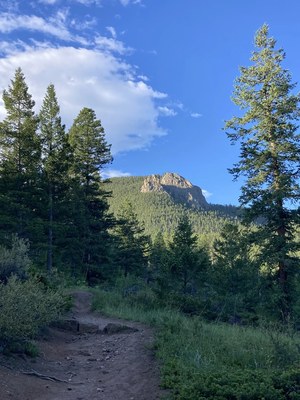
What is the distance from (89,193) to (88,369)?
2445 centimetres

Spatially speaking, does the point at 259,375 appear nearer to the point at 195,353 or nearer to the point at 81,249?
the point at 195,353

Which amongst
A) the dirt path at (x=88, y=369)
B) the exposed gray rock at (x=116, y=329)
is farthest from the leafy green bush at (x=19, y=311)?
the exposed gray rock at (x=116, y=329)

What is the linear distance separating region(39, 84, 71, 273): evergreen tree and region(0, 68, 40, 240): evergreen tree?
1.17m

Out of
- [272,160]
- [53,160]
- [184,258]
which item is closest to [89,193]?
[53,160]

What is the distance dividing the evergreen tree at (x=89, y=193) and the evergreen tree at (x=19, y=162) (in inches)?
175

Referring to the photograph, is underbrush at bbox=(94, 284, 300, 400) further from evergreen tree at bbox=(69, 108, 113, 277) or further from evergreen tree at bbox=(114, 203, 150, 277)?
evergreen tree at bbox=(114, 203, 150, 277)

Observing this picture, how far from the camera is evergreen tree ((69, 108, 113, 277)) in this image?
101ft

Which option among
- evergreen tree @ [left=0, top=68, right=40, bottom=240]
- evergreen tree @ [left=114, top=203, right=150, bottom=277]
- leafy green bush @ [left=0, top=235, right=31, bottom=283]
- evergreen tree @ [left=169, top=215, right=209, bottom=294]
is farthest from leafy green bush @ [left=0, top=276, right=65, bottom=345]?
evergreen tree @ [left=114, top=203, right=150, bottom=277]

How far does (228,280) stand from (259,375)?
29.5 meters

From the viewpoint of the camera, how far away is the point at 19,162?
26.4 meters

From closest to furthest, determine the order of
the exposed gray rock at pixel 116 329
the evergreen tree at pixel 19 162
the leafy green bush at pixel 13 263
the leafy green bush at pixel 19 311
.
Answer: the leafy green bush at pixel 19 311 → the leafy green bush at pixel 13 263 → the exposed gray rock at pixel 116 329 → the evergreen tree at pixel 19 162

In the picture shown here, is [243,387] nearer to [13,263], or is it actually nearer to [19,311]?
[19,311]

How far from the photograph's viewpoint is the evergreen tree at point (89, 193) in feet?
101

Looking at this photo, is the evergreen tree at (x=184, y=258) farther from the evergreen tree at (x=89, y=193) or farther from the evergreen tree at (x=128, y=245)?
the evergreen tree at (x=128, y=245)
